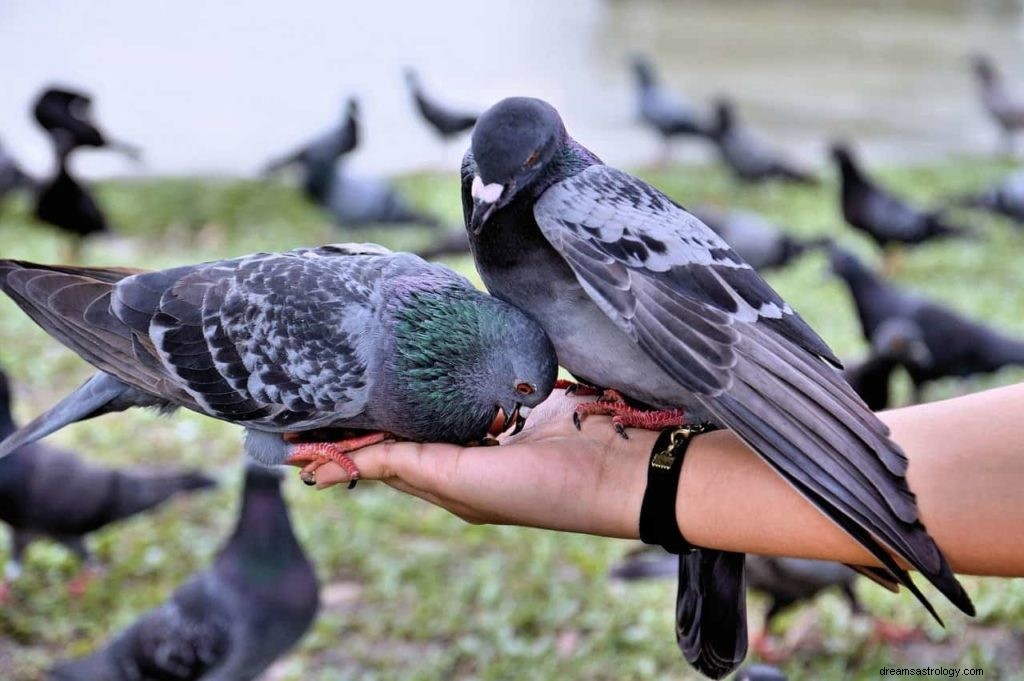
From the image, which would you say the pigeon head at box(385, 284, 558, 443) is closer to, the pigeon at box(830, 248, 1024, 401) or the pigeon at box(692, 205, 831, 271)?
the pigeon at box(830, 248, 1024, 401)

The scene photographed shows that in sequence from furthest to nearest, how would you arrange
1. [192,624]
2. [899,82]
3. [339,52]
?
[899,82], [339,52], [192,624]

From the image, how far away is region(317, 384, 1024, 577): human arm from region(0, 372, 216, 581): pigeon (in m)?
1.96

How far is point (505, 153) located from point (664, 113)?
30.6 feet

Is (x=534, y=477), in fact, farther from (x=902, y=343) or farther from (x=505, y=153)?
(x=902, y=343)

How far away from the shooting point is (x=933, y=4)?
76.7 feet

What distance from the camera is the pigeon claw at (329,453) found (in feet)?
9.34

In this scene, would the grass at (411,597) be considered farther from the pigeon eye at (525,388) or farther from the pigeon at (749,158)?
the pigeon at (749,158)

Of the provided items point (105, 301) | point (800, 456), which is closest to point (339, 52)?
point (105, 301)

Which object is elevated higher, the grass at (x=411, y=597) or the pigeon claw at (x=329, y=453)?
the pigeon claw at (x=329, y=453)

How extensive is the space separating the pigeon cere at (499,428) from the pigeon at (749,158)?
2.18 ft

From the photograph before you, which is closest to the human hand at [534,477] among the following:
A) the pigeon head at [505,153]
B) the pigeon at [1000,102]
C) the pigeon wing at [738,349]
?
the pigeon wing at [738,349]

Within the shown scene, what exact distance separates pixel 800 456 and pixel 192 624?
7.92 feet

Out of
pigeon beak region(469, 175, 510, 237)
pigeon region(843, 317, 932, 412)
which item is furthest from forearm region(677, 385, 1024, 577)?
pigeon region(843, 317, 932, 412)

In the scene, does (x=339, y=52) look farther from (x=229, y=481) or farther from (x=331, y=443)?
(x=331, y=443)
